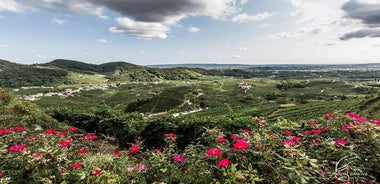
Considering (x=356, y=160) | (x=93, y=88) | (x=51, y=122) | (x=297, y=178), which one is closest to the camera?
(x=297, y=178)

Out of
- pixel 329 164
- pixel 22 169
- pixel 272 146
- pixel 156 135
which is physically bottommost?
pixel 156 135

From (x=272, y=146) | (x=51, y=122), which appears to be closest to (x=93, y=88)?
(x=51, y=122)

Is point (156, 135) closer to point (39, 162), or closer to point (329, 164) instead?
point (39, 162)

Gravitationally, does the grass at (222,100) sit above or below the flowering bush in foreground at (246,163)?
below

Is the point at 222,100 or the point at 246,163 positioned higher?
the point at 246,163

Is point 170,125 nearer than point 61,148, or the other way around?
point 61,148

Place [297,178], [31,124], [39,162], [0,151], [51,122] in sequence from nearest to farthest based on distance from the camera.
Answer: [297,178] → [39,162] → [0,151] → [31,124] → [51,122]

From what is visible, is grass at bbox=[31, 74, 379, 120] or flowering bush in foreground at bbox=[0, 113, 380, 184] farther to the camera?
grass at bbox=[31, 74, 379, 120]

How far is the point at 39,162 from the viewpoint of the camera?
4352 millimetres

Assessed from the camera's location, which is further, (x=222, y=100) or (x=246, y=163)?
(x=222, y=100)

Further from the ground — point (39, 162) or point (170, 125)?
point (39, 162)

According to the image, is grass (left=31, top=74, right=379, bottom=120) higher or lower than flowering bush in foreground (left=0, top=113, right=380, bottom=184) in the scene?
lower

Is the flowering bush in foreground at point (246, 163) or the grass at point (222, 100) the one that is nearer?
the flowering bush in foreground at point (246, 163)

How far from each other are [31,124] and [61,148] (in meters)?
8.61
